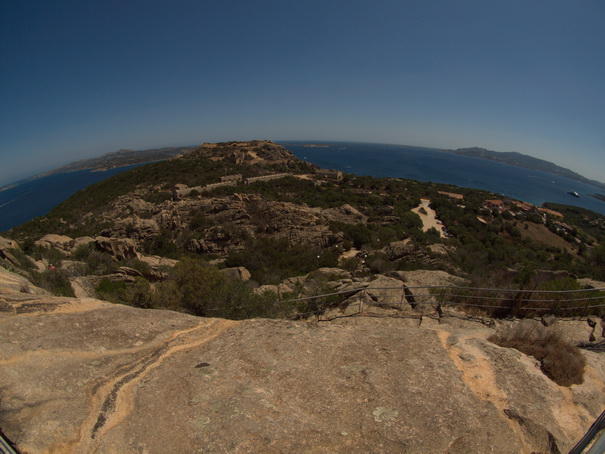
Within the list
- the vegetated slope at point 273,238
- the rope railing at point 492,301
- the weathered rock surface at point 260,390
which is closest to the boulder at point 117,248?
the vegetated slope at point 273,238

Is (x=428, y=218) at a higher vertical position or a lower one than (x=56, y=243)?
higher

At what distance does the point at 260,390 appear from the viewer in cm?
392

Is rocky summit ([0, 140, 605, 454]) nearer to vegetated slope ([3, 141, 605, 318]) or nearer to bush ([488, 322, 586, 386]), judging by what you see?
bush ([488, 322, 586, 386])

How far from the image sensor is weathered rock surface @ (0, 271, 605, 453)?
10.2 feet

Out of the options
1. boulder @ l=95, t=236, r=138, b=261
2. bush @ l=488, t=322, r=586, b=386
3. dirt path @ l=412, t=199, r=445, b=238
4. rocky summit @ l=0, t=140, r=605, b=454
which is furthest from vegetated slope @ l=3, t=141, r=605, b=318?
bush @ l=488, t=322, r=586, b=386

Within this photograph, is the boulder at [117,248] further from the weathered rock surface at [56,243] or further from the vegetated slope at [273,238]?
the weathered rock surface at [56,243]

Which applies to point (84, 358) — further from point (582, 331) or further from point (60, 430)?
point (582, 331)

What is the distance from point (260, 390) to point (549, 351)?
5.40 metres

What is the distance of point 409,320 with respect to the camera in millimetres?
7652

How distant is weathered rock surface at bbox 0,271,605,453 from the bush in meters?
0.23

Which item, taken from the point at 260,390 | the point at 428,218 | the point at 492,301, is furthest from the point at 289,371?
the point at 428,218

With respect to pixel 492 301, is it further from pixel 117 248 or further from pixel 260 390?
pixel 117 248

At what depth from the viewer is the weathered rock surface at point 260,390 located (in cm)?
311

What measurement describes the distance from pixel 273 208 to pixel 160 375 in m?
22.2
